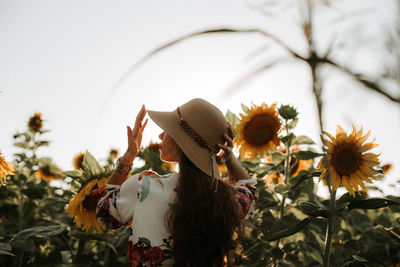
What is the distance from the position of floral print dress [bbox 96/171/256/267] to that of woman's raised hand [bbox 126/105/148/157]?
155mm

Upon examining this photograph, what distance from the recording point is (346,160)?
1812 millimetres

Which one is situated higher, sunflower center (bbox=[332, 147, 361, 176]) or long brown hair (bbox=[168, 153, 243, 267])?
sunflower center (bbox=[332, 147, 361, 176])

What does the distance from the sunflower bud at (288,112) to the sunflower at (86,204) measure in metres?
1.23

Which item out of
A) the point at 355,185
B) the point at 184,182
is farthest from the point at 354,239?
the point at 184,182

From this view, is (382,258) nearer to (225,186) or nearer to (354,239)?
(354,239)

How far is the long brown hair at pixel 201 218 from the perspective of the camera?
137 cm

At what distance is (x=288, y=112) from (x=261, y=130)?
29 cm

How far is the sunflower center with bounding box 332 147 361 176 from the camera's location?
1794 mm

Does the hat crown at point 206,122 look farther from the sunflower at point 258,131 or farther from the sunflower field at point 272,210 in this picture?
the sunflower at point 258,131

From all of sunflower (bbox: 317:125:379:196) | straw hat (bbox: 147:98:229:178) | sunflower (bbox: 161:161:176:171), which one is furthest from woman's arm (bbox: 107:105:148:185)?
sunflower (bbox: 161:161:176:171)

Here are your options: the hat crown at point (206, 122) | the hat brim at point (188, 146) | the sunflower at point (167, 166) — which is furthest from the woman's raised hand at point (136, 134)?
the sunflower at point (167, 166)

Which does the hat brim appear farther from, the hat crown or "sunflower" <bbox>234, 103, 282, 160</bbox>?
"sunflower" <bbox>234, 103, 282, 160</bbox>

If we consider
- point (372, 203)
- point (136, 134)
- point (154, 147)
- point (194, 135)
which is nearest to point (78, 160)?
point (154, 147)

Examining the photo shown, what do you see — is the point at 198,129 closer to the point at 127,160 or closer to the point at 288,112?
the point at 127,160
